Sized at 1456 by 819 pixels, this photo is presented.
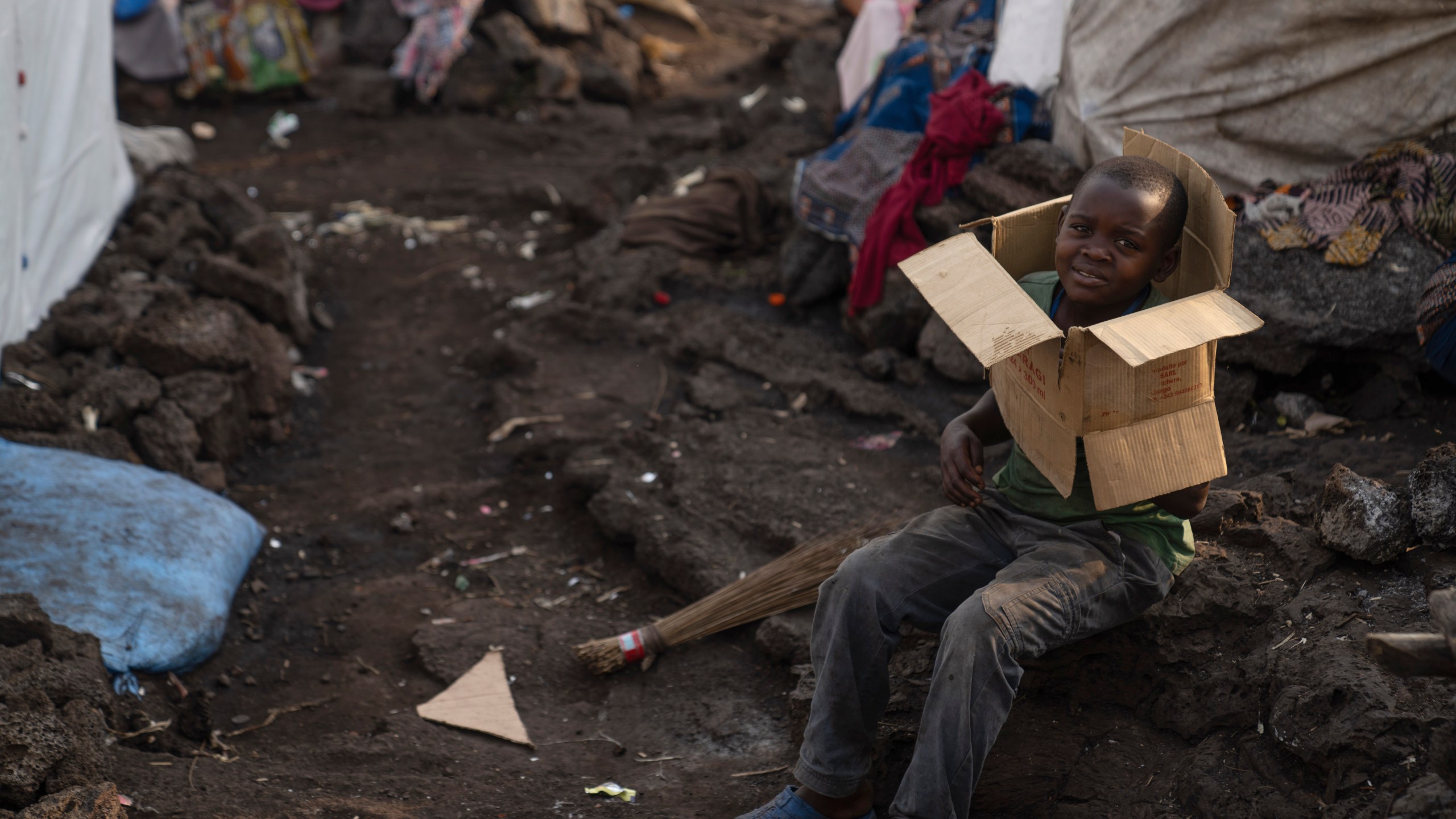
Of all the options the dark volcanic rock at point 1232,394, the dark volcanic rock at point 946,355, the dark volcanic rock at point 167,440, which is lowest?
the dark volcanic rock at point 167,440

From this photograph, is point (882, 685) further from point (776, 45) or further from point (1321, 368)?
point (776, 45)

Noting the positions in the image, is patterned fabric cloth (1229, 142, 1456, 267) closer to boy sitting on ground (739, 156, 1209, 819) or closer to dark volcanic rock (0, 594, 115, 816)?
boy sitting on ground (739, 156, 1209, 819)

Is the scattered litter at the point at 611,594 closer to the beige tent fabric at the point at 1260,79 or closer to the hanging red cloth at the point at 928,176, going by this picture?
the hanging red cloth at the point at 928,176

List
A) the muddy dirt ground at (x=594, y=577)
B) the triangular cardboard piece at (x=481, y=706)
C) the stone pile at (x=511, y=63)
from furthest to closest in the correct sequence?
the stone pile at (x=511, y=63) → the triangular cardboard piece at (x=481, y=706) → the muddy dirt ground at (x=594, y=577)

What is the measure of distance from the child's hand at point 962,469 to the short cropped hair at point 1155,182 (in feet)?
1.90

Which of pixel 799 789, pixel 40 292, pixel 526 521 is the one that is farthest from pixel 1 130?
pixel 799 789

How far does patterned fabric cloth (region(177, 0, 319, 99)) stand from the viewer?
9344 mm

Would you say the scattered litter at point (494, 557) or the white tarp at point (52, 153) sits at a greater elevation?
the white tarp at point (52, 153)

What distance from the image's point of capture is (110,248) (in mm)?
5434

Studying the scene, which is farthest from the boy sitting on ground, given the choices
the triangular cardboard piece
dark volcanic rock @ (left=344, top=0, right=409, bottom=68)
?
dark volcanic rock @ (left=344, top=0, right=409, bottom=68)

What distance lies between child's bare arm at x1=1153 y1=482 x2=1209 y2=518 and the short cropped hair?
485 mm

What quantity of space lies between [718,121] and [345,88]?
3513mm

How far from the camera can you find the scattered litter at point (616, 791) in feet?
8.70

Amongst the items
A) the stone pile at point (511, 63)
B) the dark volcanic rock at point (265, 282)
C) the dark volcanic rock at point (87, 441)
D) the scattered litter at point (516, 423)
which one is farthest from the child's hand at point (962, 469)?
the stone pile at point (511, 63)
